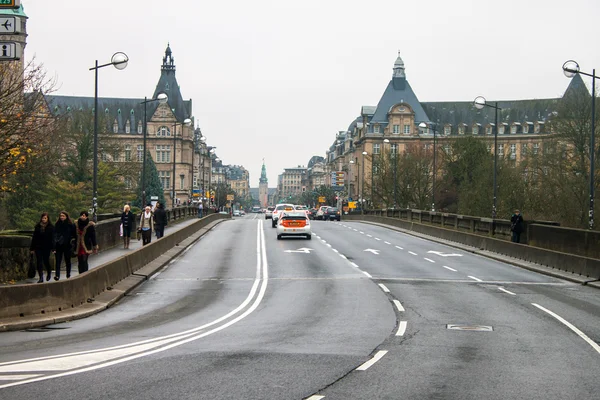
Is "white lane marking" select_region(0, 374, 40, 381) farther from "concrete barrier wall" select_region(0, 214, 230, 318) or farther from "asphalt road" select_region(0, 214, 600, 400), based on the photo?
"concrete barrier wall" select_region(0, 214, 230, 318)

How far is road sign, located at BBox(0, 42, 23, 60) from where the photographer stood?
15.3 metres

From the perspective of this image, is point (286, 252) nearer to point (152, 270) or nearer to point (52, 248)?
point (152, 270)

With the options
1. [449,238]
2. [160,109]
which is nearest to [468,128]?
[160,109]

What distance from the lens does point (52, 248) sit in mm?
21250

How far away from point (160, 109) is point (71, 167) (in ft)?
254

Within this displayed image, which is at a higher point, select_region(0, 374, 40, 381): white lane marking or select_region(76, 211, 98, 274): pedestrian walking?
select_region(76, 211, 98, 274): pedestrian walking

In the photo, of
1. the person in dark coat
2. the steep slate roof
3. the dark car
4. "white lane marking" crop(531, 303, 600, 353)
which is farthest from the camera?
the steep slate roof

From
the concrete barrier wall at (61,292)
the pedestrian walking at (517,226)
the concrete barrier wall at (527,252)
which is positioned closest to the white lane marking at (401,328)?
the concrete barrier wall at (61,292)

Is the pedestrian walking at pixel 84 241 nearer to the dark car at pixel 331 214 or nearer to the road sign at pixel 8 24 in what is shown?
the road sign at pixel 8 24

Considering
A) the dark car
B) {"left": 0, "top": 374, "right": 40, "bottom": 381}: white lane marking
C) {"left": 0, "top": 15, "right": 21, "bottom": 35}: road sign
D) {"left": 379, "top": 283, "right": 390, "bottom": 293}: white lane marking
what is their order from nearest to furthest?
1. {"left": 0, "top": 374, "right": 40, "bottom": 381}: white lane marking
2. {"left": 0, "top": 15, "right": 21, "bottom": 35}: road sign
3. {"left": 379, "top": 283, "right": 390, "bottom": 293}: white lane marking
4. the dark car

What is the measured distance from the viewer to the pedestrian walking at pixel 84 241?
890 inches

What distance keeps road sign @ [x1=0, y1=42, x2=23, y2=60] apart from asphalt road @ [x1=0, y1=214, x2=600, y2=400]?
17.3 ft

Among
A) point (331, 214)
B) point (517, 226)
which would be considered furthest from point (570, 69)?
point (331, 214)

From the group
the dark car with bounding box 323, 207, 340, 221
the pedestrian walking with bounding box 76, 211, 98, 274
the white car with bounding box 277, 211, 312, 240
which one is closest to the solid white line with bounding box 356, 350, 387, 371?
the pedestrian walking with bounding box 76, 211, 98, 274
